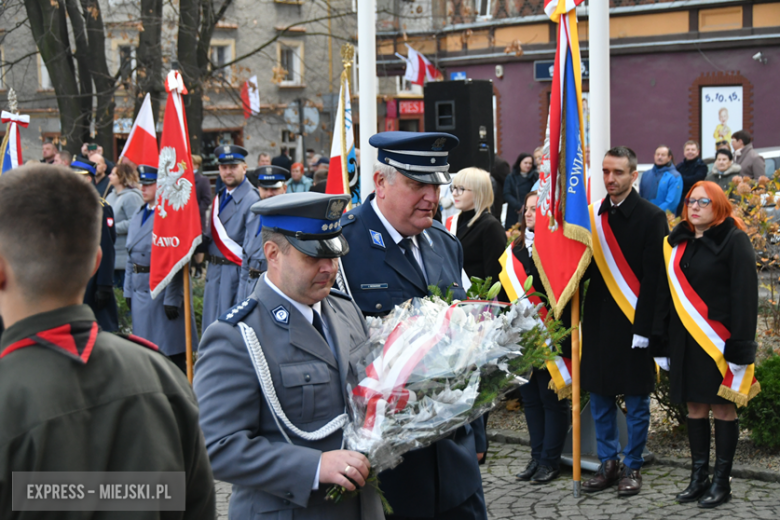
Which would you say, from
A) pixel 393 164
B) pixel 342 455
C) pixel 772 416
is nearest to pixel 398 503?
pixel 342 455

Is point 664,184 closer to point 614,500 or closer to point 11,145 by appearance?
point 614,500

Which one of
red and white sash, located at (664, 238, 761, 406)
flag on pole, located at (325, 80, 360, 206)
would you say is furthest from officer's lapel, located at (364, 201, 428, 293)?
flag on pole, located at (325, 80, 360, 206)

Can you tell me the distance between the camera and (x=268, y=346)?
274cm

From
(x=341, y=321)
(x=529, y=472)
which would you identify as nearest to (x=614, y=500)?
(x=529, y=472)

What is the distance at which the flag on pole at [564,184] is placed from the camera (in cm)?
555

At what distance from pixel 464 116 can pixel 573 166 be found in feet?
18.7

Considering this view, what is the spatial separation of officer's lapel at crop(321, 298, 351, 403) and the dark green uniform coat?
3.17 feet

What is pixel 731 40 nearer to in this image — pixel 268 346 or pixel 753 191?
pixel 753 191

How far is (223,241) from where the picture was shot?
820 cm

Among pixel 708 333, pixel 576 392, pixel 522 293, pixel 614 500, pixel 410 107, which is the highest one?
pixel 410 107

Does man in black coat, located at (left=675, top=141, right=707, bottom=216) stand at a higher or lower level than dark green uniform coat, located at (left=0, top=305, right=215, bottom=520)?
higher

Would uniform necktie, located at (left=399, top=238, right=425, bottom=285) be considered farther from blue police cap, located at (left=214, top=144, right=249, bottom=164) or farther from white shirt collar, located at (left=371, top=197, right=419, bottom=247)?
blue police cap, located at (left=214, top=144, right=249, bottom=164)

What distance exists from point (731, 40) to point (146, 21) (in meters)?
14.6

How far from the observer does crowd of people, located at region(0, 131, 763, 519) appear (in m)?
1.79
